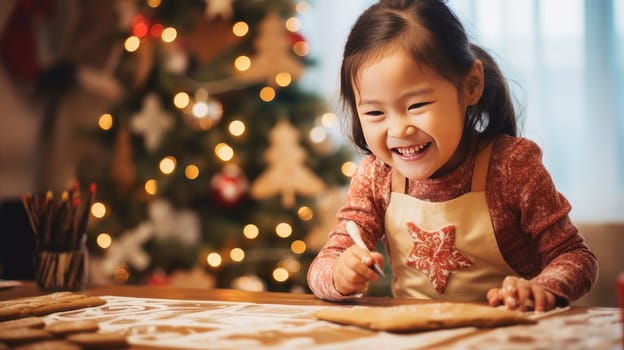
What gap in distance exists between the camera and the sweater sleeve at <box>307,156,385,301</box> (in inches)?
46.8

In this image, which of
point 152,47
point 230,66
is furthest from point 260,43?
point 152,47

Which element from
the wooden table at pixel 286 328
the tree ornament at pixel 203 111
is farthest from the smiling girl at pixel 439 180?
the tree ornament at pixel 203 111

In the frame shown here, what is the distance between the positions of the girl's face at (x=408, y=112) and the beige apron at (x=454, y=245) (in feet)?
0.33

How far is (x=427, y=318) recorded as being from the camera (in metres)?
0.80

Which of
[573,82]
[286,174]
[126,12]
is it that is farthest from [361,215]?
[126,12]

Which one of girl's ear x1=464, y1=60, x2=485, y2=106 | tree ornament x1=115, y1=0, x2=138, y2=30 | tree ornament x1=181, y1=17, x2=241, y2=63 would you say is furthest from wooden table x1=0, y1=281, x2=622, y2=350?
tree ornament x1=115, y1=0, x2=138, y2=30

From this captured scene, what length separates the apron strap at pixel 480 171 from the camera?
1188 mm

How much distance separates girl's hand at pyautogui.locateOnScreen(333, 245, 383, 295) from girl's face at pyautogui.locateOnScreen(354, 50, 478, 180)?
179 millimetres

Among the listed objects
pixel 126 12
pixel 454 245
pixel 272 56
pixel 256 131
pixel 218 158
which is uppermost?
pixel 126 12

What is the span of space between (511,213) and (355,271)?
1.03ft

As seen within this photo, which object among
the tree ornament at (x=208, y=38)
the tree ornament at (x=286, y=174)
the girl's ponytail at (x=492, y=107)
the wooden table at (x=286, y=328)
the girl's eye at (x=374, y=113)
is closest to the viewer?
the wooden table at (x=286, y=328)

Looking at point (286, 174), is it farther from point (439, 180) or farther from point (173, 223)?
point (439, 180)

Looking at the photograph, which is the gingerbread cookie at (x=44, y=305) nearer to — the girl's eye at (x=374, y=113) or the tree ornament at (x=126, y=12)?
the girl's eye at (x=374, y=113)

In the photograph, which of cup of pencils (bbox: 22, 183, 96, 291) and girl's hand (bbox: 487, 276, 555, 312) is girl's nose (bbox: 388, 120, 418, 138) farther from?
cup of pencils (bbox: 22, 183, 96, 291)
